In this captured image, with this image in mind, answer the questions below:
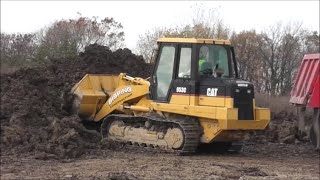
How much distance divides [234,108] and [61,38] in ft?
52.6

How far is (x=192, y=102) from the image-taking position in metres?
12.2

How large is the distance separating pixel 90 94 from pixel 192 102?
3.64m

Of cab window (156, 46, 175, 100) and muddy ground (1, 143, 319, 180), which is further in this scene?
cab window (156, 46, 175, 100)

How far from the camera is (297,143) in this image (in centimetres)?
1497

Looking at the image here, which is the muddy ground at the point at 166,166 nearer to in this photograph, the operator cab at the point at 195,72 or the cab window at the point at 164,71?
the operator cab at the point at 195,72

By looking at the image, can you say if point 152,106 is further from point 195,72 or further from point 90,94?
point 90,94

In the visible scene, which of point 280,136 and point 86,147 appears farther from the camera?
point 280,136

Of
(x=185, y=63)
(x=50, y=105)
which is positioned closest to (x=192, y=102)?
(x=185, y=63)

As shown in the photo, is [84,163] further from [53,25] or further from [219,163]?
[53,25]

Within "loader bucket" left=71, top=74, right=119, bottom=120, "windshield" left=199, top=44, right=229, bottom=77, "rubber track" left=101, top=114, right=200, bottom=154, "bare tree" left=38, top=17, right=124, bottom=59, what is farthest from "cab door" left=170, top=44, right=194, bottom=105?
"bare tree" left=38, top=17, right=124, bottom=59

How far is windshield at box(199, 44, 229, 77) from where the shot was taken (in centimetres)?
1230

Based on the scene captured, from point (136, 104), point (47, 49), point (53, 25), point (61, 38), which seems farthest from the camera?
point (53, 25)

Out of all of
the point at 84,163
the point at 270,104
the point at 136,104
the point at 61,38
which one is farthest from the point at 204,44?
the point at 61,38

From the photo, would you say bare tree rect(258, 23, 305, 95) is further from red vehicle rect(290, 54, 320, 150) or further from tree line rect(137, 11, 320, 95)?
Result: red vehicle rect(290, 54, 320, 150)
